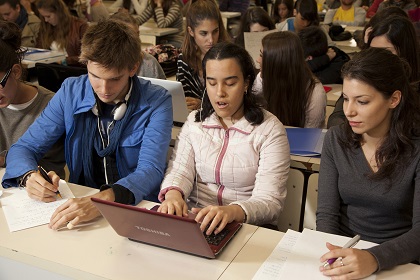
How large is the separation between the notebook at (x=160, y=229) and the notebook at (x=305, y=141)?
772mm

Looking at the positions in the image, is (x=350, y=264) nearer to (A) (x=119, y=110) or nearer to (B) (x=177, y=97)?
(A) (x=119, y=110)

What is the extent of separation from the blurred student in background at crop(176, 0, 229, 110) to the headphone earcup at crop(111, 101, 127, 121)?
Answer: 4.16 feet

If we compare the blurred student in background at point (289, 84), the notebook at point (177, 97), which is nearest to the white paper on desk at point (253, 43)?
the blurred student in background at point (289, 84)

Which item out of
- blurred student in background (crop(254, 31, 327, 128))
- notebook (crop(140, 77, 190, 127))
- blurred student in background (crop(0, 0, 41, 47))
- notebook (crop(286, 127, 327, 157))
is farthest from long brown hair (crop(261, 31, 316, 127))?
blurred student in background (crop(0, 0, 41, 47))

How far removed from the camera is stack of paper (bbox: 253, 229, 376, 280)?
1176 millimetres

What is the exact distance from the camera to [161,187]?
65.8 inches

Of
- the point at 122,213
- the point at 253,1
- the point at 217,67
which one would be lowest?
the point at 253,1

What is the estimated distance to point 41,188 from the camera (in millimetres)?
1538

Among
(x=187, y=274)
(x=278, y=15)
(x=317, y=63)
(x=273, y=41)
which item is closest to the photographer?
(x=187, y=274)

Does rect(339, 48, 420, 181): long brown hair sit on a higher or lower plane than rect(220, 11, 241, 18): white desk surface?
higher

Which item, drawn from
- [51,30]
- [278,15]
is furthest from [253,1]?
[51,30]

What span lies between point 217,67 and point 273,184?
440mm

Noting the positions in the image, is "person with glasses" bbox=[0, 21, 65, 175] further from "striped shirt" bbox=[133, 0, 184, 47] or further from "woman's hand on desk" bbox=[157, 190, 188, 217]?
"striped shirt" bbox=[133, 0, 184, 47]

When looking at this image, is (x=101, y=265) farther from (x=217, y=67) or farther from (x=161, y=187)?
(x=217, y=67)
